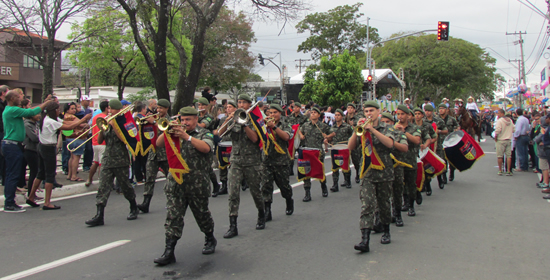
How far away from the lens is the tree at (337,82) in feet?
90.2

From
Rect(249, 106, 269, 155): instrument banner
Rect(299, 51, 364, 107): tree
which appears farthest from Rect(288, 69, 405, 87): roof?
Rect(249, 106, 269, 155): instrument banner

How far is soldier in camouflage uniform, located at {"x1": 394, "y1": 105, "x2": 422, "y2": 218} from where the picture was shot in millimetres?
6801

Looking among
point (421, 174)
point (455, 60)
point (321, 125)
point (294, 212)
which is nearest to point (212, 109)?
point (321, 125)

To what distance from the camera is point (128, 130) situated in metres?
7.12

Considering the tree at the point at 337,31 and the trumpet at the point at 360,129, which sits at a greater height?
the tree at the point at 337,31

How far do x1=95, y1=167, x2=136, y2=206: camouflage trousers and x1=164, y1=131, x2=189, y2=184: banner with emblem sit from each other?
2360 millimetres

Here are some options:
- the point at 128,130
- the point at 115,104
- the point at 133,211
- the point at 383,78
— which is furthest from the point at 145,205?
the point at 383,78

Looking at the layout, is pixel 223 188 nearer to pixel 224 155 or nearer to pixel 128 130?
pixel 224 155

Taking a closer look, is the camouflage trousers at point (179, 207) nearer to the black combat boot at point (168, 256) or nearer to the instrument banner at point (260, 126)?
the black combat boot at point (168, 256)

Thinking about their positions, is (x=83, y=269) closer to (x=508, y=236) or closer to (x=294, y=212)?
(x=294, y=212)

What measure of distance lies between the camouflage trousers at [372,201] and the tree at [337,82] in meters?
21.8

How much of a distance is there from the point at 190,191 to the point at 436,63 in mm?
46167

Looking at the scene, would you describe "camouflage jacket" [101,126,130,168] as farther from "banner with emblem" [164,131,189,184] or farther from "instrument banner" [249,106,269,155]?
"banner with emblem" [164,131,189,184]

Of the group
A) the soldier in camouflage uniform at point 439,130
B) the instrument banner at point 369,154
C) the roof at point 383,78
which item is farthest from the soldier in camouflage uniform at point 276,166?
the roof at point 383,78
